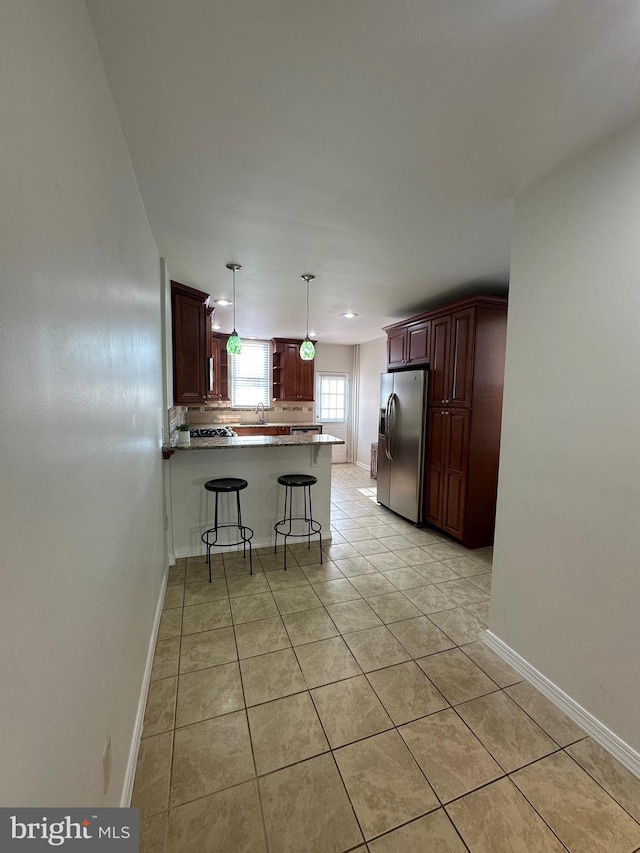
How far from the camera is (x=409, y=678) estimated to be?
72.7 inches

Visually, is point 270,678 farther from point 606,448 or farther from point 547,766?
point 606,448

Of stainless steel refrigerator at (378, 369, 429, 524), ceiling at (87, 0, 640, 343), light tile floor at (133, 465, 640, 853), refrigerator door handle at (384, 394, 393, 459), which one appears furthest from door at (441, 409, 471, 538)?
ceiling at (87, 0, 640, 343)

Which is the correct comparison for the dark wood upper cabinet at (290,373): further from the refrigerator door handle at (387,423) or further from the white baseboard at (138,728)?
the white baseboard at (138,728)

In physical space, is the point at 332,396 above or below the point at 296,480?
above

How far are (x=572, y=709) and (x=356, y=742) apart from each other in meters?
1.03

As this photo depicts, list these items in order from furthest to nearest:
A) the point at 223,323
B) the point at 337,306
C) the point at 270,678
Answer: the point at 223,323 < the point at 337,306 < the point at 270,678

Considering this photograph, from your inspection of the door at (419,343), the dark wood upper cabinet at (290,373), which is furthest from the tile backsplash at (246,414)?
the door at (419,343)

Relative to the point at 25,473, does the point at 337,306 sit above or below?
above

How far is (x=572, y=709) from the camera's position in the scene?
5.39 feet

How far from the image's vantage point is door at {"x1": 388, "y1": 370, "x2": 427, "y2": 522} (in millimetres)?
3805

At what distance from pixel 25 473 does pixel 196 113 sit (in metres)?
1.49

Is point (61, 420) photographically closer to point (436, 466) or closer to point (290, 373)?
point (436, 466)

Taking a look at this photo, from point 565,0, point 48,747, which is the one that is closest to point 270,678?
point 48,747

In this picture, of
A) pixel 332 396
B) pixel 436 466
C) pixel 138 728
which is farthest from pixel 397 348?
pixel 138 728
